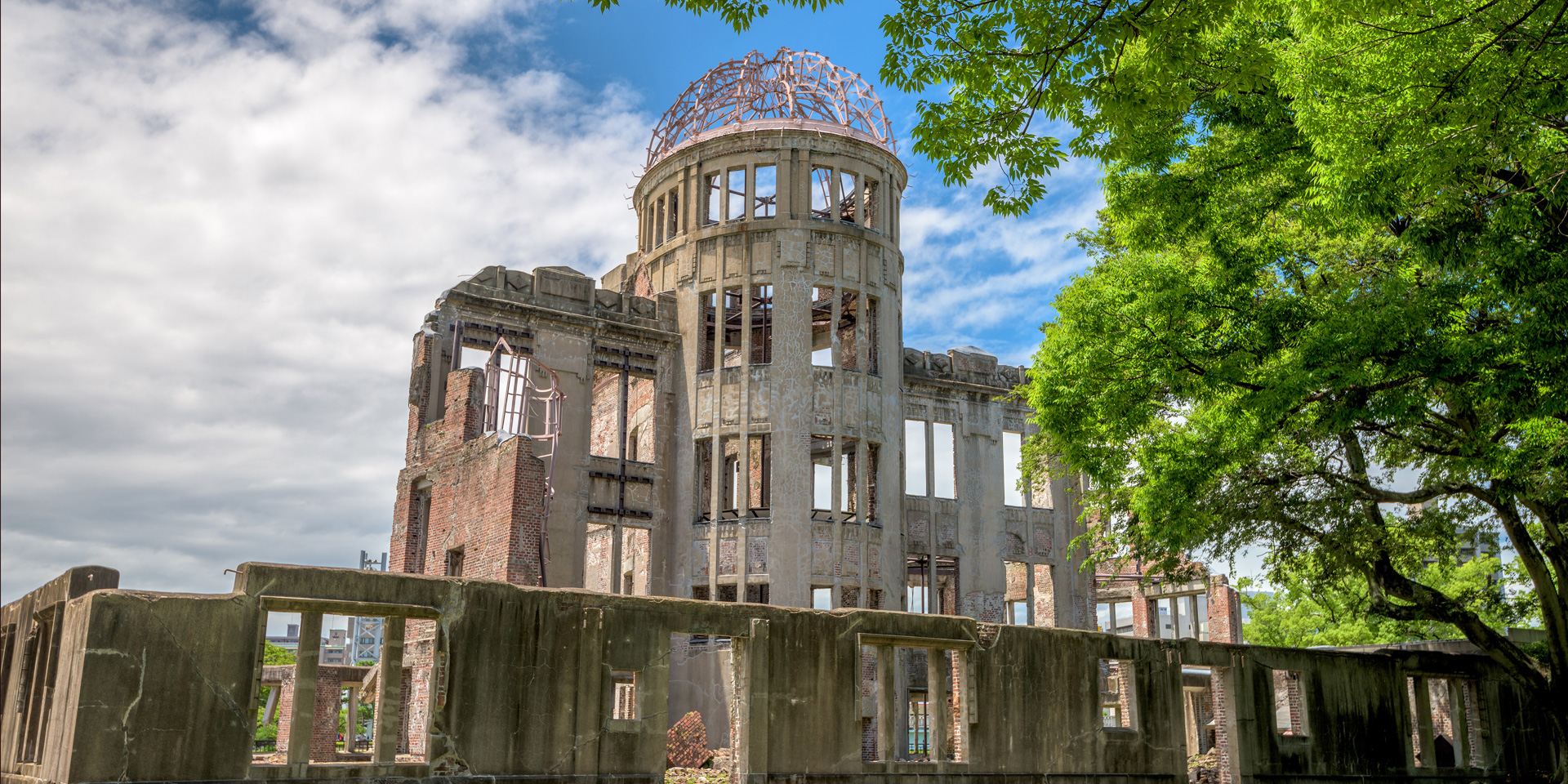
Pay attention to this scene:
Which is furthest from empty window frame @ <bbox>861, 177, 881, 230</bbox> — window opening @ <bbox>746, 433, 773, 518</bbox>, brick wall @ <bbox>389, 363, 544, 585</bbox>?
brick wall @ <bbox>389, 363, 544, 585</bbox>

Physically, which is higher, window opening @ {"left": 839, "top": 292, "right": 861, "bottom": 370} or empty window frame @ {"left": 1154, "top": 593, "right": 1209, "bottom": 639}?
window opening @ {"left": 839, "top": 292, "right": 861, "bottom": 370}

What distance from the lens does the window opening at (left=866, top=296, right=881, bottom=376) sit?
90.1 feet

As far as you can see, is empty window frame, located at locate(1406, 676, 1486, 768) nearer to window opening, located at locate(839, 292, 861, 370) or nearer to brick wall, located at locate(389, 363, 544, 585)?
window opening, located at locate(839, 292, 861, 370)

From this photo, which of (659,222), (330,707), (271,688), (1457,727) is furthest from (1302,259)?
(271,688)

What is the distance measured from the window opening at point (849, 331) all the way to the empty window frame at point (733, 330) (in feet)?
7.98

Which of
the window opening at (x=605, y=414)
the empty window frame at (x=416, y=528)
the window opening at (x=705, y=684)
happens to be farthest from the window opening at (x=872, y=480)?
the empty window frame at (x=416, y=528)

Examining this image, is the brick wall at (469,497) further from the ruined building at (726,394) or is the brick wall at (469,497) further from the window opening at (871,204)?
the window opening at (871,204)

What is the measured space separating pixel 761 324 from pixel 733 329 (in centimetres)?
82

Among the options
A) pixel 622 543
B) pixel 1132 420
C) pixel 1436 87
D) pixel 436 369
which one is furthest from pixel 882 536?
pixel 1436 87

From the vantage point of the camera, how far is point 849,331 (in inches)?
1139

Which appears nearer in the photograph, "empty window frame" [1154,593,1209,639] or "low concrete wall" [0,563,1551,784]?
"low concrete wall" [0,563,1551,784]

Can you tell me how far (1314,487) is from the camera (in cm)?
1845

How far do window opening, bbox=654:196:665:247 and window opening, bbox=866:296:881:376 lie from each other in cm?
511

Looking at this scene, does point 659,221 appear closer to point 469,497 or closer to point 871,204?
point 871,204
